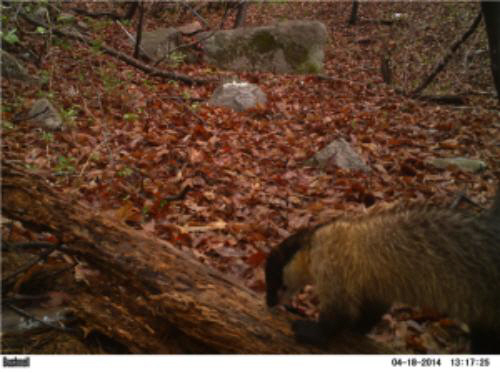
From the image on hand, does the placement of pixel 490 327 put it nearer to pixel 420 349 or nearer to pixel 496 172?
pixel 420 349

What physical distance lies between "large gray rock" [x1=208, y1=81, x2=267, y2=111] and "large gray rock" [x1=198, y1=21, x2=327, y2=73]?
401 centimetres

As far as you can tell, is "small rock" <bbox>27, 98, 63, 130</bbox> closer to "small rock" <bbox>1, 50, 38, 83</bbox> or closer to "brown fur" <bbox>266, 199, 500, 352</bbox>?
"small rock" <bbox>1, 50, 38, 83</bbox>

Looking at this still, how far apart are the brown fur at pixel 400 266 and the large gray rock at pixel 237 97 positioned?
6.07 m

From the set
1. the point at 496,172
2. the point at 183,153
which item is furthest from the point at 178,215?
the point at 496,172

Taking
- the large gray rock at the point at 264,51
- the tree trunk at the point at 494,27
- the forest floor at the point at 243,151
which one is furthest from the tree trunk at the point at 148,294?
the large gray rock at the point at 264,51

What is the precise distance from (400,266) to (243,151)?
4.18 metres

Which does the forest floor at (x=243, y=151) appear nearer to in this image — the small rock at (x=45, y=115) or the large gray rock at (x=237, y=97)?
the small rock at (x=45, y=115)

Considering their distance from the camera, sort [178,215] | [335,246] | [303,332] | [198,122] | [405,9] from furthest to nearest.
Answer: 1. [405,9]
2. [198,122]
3. [178,215]
4. [335,246]
5. [303,332]

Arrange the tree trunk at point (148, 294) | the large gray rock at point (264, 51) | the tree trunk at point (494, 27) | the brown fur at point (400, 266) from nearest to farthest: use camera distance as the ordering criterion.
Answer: the brown fur at point (400, 266) → the tree trunk at point (148, 294) → the tree trunk at point (494, 27) → the large gray rock at point (264, 51)

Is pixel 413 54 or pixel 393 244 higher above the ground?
pixel 413 54

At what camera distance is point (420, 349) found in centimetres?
304

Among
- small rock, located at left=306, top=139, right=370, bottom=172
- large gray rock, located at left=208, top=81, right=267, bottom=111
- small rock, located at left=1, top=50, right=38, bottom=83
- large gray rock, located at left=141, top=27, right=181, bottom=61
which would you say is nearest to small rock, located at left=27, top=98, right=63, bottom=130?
small rock, located at left=1, top=50, right=38, bottom=83

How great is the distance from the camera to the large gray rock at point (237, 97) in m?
8.71

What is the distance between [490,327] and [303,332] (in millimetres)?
1151
